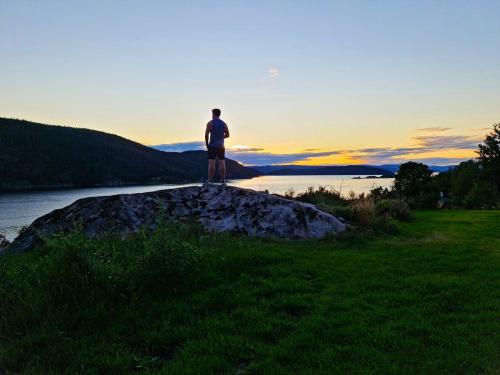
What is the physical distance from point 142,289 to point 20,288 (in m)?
1.80

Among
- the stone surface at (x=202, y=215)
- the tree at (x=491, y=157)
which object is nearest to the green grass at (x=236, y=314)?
the stone surface at (x=202, y=215)

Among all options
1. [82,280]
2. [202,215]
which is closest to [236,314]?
[82,280]

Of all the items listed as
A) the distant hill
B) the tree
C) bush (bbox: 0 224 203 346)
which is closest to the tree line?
the tree

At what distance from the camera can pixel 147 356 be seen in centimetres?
456

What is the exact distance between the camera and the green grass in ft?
14.6

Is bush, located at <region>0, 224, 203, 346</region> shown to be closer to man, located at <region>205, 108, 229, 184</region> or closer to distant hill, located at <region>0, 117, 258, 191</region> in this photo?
man, located at <region>205, 108, 229, 184</region>

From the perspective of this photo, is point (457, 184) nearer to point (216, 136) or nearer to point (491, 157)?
point (491, 157)

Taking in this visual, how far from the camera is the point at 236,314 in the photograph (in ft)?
18.8

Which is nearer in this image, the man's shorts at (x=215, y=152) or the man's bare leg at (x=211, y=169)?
Result: the man's shorts at (x=215, y=152)

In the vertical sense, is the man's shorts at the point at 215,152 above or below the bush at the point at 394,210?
above

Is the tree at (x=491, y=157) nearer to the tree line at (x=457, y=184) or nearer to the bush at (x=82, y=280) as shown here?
the tree line at (x=457, y=184)

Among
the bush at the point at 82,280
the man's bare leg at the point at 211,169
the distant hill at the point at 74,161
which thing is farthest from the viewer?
the distant hill at the point at 74,161

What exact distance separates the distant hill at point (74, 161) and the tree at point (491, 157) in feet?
263

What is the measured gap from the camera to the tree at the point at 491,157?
2484 inches
